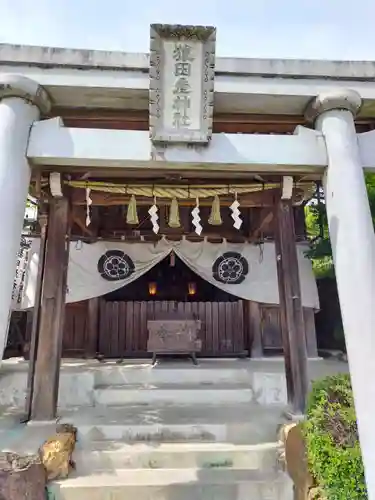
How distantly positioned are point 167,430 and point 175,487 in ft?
3.66

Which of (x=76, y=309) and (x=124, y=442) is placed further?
(x=76, y=309)

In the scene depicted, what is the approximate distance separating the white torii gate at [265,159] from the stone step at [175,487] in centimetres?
166

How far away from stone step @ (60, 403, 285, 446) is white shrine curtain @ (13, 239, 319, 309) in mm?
3264

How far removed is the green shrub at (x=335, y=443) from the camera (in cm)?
339

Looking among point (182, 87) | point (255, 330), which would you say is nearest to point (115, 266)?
point (255, 330)

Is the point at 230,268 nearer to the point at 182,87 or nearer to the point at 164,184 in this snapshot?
the point at 164,184

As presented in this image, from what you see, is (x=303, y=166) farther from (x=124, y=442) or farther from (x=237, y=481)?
(x=124, y=442)

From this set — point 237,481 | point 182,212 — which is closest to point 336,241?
point 237,481

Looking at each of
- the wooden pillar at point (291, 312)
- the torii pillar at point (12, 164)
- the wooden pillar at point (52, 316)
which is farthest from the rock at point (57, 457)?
the wooden pillar at point (291, 312)

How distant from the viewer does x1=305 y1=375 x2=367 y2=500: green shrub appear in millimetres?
3391

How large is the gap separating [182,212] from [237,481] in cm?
707

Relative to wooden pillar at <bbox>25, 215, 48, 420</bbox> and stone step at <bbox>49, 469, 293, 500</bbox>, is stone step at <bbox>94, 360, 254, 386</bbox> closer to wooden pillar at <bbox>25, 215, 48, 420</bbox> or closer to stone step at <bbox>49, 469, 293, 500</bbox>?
wooden pillar at <bbox>25, 215, 48, 420</bbox>

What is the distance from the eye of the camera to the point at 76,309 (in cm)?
1046

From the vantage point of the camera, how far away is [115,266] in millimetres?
9086
